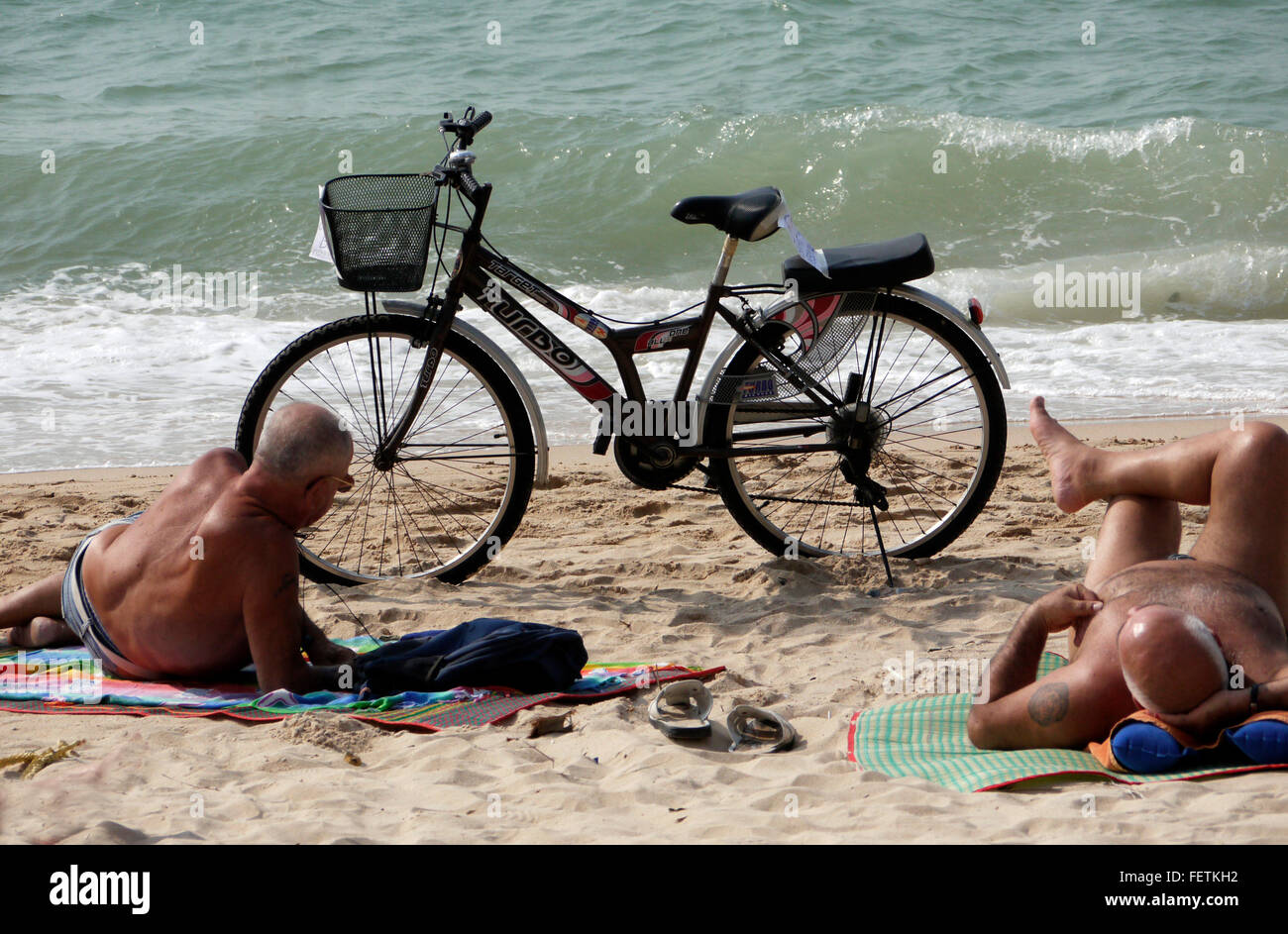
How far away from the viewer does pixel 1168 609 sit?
2512 mm

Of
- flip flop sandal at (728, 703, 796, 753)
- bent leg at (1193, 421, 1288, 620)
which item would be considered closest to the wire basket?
flip flop sandal at (728, 703, 796, 753)

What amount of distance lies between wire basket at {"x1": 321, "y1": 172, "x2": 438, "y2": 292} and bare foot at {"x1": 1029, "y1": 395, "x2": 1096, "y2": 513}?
6.54 ft

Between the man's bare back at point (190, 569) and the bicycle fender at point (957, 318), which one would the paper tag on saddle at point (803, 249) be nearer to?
the bicycle fender at point (957, 318)

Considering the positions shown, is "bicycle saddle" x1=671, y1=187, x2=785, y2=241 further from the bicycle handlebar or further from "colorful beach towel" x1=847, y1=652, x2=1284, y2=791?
"colorful beach towel" x1=847, y1=652, x2=1284, y2=791

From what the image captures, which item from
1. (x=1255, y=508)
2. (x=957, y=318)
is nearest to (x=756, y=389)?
(x=957, y=318)

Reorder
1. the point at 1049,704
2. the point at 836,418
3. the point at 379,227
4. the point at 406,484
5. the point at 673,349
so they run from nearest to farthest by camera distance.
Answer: the point at 1049,704 → the point at 379,227 → the point at 673,349 → the point at 836,418 → the point at 406,484

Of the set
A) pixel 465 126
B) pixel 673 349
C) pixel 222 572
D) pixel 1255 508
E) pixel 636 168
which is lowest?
pixel 222 572

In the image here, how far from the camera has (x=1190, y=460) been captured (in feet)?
9.52

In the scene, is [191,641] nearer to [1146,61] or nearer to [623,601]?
[623,601]

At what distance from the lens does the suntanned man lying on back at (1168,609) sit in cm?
257

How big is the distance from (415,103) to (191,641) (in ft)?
36.5

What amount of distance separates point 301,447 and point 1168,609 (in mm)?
2071

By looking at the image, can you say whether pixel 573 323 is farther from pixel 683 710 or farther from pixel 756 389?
pixel 683 710
